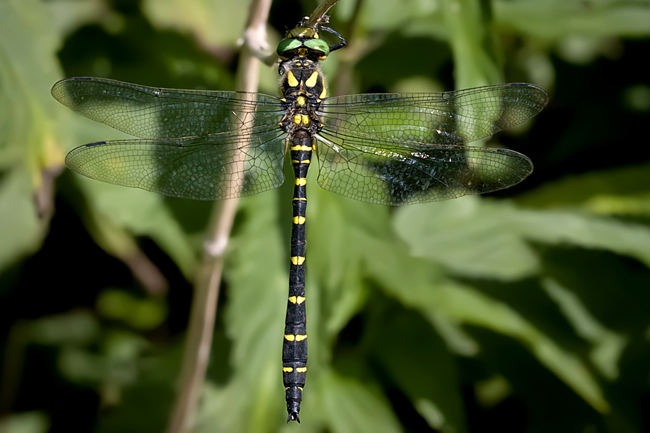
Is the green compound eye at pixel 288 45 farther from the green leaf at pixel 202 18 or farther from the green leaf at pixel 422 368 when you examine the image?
the green leaf at pixel 422 368

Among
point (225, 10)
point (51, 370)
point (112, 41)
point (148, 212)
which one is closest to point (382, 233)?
point (148, 212)

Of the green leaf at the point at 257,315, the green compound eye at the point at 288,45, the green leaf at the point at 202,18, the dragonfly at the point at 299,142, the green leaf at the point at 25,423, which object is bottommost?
the green leaf at the point at 25,423

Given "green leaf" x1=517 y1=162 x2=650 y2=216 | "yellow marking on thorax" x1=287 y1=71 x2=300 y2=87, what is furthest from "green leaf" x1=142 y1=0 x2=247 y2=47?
"green leaf" x1=517 y1=162 x2=650 y2=216

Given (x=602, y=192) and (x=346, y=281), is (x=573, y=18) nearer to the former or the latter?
(x=602, y=192)

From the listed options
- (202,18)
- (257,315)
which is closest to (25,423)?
(257,315)

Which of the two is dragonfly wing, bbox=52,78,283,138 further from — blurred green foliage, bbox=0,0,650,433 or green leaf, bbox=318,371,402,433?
green leaf, bbox=318,371,402,433

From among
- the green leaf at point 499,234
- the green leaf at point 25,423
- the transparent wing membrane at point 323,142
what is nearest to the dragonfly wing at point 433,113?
the transparent wing membrane at point 323,142

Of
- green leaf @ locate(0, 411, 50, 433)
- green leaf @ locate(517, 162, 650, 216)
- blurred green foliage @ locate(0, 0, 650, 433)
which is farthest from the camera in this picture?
green leaf @ locate(517, 162, 650, 216)
